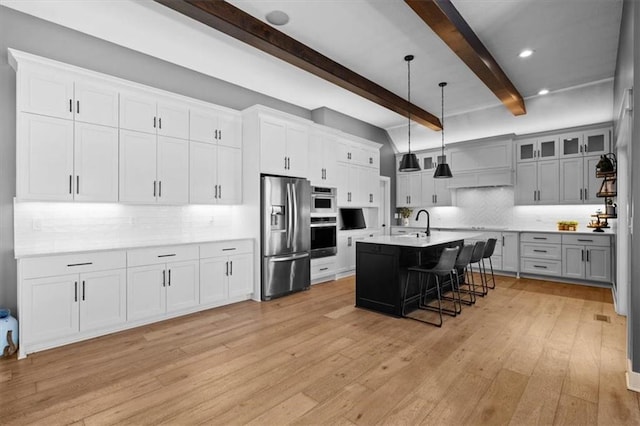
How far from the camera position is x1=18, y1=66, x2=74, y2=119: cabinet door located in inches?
121

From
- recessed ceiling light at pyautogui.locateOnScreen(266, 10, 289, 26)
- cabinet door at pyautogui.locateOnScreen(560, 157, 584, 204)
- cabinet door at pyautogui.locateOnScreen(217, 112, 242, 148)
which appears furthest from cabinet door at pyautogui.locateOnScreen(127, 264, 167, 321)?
cabinet door at pyautogui.locateOnScreen(560, 157, 584, 204)

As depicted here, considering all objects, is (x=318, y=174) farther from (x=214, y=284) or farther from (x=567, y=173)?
(x=567, y=173)

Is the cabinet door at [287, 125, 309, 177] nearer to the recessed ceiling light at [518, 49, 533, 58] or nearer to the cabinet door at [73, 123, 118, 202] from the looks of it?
the cabinet door at [73, 123, 118, 202]

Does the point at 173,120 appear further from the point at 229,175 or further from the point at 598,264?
the point at 598,264

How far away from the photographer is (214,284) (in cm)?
436

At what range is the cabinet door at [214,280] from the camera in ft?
13.9

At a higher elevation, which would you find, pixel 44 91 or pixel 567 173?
pixel 44 91

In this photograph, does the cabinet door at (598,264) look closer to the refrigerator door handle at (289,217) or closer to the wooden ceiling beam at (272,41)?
the wooden ceiling beam at (272,41)

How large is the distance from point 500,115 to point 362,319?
522 cm

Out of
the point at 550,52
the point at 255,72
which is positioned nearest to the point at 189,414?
the point at 255,72

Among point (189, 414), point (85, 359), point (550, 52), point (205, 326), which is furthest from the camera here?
point (550, 52)

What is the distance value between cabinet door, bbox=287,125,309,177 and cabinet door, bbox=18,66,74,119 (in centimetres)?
283

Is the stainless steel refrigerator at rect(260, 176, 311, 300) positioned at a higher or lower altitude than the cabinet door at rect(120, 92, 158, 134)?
lower

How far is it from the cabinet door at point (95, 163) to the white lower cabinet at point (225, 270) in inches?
51.1
